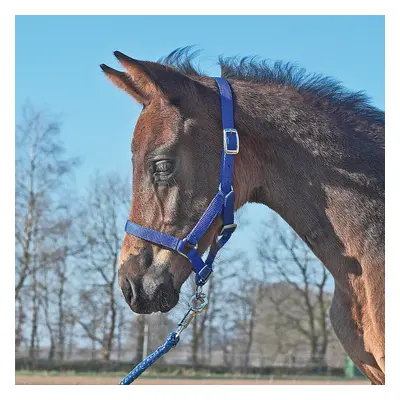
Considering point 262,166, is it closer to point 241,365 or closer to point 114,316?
point 114,316

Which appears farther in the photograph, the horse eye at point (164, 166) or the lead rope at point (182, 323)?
the lead rope at point (182, 323)

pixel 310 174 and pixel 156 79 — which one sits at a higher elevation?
pixel 156 79

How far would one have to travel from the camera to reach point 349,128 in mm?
4988

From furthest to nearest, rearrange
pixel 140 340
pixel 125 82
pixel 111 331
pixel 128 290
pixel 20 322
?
pixel 140 340 < pixel 111 331 < pixel 20 322 < pixel 125 82 < pixel 128 290

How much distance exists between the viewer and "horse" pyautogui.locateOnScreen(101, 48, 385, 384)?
4660 mm

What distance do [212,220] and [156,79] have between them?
115cm

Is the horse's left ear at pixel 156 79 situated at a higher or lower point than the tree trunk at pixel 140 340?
higher

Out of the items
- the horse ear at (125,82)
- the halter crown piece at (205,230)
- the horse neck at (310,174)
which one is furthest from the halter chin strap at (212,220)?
the horse ear at (125,82)

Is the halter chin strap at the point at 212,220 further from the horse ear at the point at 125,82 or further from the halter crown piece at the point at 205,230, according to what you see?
the horse ear at the point at 125,82

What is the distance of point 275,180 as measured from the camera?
4.95 metres

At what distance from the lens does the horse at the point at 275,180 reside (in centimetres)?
466

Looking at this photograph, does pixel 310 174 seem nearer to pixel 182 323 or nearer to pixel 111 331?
pixel 182 323

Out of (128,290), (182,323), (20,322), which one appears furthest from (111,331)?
(128,290)

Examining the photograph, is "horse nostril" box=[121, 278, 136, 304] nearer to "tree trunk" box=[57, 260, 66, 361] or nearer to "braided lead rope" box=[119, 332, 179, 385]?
"braided lead rope" box=[119, 332, 179, 385]
